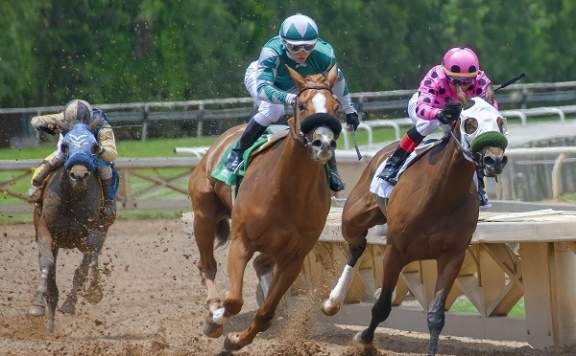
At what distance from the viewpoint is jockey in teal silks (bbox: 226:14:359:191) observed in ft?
27.2

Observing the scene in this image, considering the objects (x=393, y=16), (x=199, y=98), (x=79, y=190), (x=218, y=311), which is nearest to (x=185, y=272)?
(x=79, y=190)

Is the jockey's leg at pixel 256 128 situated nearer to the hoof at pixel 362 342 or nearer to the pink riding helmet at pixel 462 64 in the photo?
the pink riding helmet at pixel 462 64

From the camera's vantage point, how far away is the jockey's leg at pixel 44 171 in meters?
10.9

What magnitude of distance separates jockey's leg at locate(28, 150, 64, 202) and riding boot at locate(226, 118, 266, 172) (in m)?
2.44

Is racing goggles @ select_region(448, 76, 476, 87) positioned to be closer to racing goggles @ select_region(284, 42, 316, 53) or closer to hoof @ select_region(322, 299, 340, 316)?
racing goggles @ select_region(284, 42, 316, 53)

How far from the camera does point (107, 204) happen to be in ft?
36.9

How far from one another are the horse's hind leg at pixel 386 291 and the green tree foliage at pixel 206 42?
19.1m

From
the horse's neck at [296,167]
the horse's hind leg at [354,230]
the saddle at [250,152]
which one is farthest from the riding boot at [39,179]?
the horse's neck at [296,167]

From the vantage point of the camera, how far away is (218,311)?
8.49 meters

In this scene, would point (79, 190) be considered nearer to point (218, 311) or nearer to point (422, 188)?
point (218, 311)

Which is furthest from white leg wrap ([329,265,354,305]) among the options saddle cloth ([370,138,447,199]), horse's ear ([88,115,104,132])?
horse's ear ([88,115,104,132])

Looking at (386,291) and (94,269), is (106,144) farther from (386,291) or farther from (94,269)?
(386,291)

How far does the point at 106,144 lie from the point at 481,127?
4193 mm

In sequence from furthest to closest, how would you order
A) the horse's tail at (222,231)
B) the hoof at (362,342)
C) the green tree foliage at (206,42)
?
the green tree foliage at (206,42) → the horse's tail at (222,231) → the hoof at (362,342)
